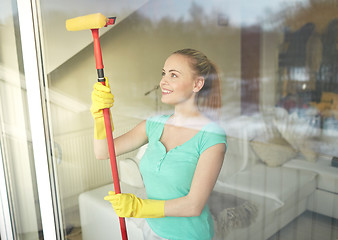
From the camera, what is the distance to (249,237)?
0.88 metres

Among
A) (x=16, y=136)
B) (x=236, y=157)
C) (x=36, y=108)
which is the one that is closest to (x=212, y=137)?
(x=236, y=157)

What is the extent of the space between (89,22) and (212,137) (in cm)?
54

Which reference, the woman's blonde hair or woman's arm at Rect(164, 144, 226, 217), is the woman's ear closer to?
the woman's blonde hair

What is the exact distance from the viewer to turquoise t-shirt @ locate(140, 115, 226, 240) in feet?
2.88

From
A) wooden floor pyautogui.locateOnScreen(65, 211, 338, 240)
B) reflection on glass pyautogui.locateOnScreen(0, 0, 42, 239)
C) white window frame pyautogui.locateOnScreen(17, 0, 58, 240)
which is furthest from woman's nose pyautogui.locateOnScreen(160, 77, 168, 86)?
reflection on glass pyautogui.locateOnScreen(0, 0, 42, 239)

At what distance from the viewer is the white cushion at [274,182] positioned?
30.0 inches

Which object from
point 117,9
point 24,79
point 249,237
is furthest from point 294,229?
point 24,79

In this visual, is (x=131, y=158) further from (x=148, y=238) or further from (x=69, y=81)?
(x=69, y=81)

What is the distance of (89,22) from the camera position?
1.05m

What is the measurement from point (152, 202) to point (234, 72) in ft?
1.51

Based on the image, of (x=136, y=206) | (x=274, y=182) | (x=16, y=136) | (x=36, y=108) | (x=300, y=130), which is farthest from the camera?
(x=16, y=136)

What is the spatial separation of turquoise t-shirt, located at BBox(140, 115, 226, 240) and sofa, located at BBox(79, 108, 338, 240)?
1.6 inches

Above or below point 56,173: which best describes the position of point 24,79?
above

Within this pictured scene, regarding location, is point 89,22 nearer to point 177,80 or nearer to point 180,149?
point 177,80
